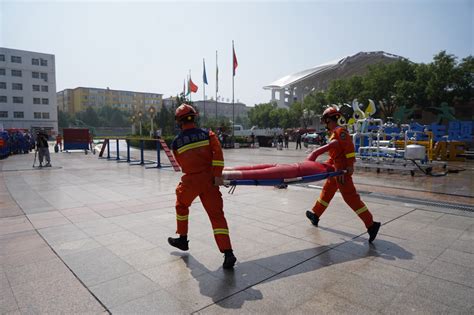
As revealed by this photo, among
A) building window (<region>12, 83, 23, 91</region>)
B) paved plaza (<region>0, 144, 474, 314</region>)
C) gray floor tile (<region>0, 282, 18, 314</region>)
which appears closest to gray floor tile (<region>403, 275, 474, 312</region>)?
paved plaza (<region>0, 144, 474, 314</region>)

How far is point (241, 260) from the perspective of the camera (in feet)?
12.5

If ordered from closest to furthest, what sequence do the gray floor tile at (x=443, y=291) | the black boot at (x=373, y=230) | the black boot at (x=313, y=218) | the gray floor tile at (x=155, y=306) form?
the gray floor tile at (x=155, y=306), the gray floor tile at (x=443, y=291), the black boot at (x=373, y=230), the black boot at (x=313, y=218)

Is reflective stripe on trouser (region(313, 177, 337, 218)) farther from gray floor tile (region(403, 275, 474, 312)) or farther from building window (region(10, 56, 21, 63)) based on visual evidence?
building window (region(10, 56, 21, 63))

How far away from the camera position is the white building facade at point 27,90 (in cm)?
6062

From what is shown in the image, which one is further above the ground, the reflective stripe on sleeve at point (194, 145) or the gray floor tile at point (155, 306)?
the reflective stripe on sleeve at point (194, 145)

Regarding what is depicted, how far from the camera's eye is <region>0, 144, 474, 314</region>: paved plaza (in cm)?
286

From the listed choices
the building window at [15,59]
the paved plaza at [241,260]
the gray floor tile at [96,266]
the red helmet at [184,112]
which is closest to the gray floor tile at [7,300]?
the paved plaza at [241,260]

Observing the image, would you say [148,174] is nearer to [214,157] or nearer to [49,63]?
[214,157]

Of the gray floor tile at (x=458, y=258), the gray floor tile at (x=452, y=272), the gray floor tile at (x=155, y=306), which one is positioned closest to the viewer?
the gray floor tile at (x=155, y=306)

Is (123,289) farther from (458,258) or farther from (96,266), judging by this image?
(458,258)

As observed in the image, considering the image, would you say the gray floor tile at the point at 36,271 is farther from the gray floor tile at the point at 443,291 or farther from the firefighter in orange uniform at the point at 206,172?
the gray floor tile at the point at 443,291

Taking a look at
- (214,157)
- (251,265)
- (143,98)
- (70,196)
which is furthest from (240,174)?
(143,98)

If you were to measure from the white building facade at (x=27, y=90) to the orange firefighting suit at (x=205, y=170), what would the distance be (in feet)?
222

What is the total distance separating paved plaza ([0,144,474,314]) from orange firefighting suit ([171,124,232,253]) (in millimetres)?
493
